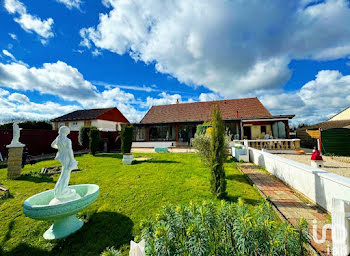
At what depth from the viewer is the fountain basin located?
3.06 metres

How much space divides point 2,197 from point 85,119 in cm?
2637

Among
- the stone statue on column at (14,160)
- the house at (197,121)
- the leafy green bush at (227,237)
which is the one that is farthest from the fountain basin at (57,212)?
the house at (197,121)

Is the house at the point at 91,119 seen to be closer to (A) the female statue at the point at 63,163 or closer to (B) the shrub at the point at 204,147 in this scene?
(B) the shrub at the point at 204,147

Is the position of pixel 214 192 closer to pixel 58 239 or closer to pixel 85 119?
pixel 58 239

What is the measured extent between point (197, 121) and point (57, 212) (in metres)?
17.0

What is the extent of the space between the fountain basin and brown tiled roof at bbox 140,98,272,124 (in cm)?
1676

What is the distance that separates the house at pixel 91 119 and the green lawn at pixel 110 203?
71.9 feet

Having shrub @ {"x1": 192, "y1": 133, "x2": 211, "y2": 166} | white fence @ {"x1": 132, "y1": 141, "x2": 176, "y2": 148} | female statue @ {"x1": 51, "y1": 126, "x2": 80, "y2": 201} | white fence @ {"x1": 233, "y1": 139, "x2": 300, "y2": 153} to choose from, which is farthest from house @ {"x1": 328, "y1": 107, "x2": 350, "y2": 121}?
female statue @ {"x1": 51, "y1": 126, "x2": 80, "y2": 201}

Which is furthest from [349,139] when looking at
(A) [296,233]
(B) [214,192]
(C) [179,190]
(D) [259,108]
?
(A) [296,233]

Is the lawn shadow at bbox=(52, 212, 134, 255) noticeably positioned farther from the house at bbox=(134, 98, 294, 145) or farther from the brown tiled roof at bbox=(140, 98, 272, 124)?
the brown tiled roof at bbox=(140, 98, 272, 124)

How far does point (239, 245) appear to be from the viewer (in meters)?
1.69

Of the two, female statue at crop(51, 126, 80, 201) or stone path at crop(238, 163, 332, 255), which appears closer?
stone path at crop(238, 163, 332, 255)

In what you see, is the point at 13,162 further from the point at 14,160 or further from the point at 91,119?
the point at 91,119

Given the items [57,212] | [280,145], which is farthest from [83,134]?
[280,145]
